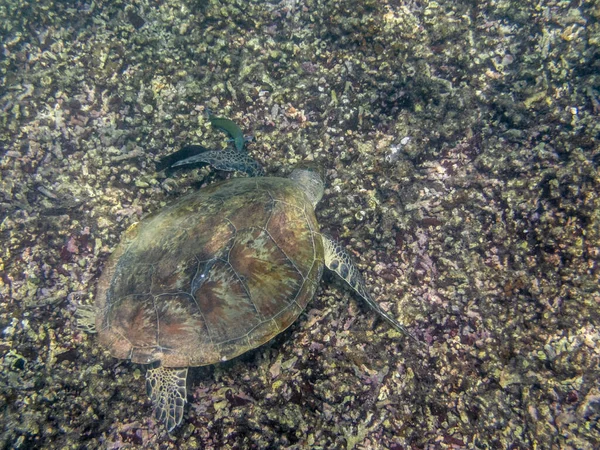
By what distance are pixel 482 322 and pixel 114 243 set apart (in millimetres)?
4089

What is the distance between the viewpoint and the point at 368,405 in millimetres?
2703

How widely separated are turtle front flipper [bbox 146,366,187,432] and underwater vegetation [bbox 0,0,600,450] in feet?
0.68

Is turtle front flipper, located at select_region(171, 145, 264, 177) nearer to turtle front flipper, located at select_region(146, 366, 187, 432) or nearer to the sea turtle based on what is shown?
the sea turtle

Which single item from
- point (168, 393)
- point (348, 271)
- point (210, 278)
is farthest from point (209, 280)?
point (348, 271)

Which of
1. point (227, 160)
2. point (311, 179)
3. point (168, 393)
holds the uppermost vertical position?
point (227, 160)

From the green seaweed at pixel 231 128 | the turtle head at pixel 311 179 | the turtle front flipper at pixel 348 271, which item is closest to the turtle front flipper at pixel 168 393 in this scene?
the turtle front flipper at pixel 348 271

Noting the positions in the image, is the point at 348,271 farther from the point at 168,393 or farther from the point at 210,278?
the point at 168,393

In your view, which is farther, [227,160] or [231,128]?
[231,128]

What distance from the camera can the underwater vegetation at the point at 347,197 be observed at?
2.74 meters

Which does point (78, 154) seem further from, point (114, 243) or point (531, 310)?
point (531, 310)

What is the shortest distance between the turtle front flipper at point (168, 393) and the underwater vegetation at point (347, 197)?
0.68 feet

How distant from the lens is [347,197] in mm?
3783

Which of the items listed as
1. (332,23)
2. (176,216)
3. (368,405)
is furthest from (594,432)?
(332,23)

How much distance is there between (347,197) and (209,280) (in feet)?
6.22
